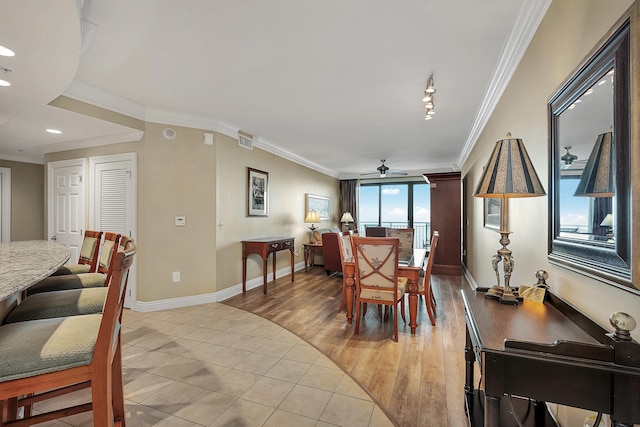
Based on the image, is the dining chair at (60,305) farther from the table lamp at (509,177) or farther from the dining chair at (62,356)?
the table lamp at (509,177)

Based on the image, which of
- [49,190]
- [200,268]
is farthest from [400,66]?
[49,190]

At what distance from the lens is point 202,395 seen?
1980mm

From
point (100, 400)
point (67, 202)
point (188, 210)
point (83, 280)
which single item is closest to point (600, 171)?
point (100, 400)

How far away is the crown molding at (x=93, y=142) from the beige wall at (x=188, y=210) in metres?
0.07

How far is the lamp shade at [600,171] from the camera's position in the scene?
981 mm

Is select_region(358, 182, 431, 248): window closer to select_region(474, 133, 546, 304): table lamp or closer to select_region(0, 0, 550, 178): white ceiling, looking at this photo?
select_region(0, 0, 550, 178): white ceiling

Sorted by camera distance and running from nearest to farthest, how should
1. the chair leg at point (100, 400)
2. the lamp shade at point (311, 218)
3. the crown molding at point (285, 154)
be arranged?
the chair leg at point (100, 400) → the crown molding at point (285, 154) → the lamp shade at point (311, 218)

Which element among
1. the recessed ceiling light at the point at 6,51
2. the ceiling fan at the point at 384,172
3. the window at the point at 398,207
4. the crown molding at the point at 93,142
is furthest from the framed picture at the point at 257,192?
the window at the point at 398,207

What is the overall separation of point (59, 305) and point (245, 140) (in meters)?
3.58

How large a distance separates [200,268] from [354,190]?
5904 millimetres

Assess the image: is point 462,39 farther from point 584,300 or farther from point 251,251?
point 251,251

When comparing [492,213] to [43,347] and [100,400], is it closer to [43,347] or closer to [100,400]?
[100,400]

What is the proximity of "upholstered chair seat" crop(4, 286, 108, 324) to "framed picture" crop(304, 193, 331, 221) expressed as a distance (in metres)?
5.41

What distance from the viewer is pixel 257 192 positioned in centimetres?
499
